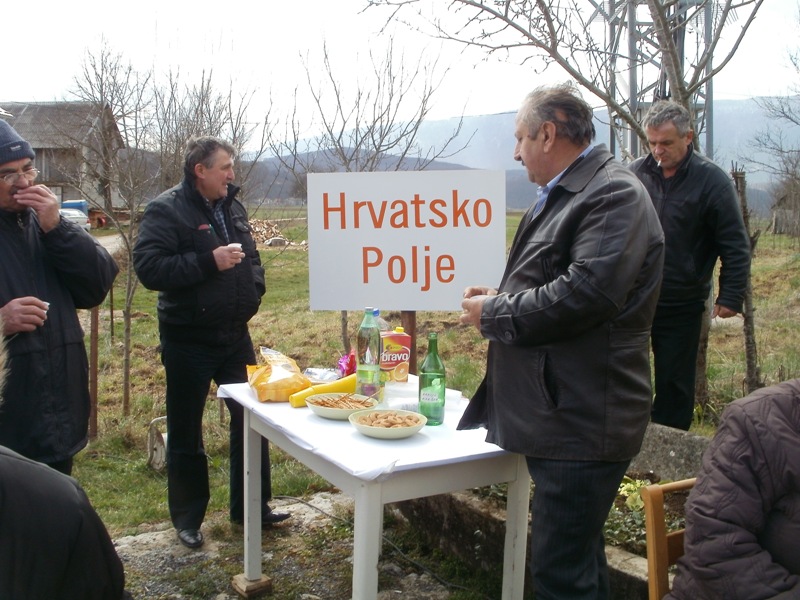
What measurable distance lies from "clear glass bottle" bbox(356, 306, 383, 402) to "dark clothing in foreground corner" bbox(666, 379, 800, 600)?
141 cm

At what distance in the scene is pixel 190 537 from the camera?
3811 mm

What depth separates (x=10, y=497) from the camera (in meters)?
1.33

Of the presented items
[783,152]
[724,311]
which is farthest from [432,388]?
[783,152]

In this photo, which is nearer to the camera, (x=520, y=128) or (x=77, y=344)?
(x=520, y=128)

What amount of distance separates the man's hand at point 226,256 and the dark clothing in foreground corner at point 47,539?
7.00ft

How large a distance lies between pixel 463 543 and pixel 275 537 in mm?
1037

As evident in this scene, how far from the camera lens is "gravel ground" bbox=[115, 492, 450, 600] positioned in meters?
3.36

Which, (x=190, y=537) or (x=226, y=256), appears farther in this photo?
(x=190, y=537)

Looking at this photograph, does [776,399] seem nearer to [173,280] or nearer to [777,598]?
[777,598]

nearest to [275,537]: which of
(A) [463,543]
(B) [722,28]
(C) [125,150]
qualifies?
(A) [463,543]

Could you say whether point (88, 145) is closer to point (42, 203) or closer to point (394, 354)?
point (42, 203)

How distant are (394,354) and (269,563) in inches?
49.3

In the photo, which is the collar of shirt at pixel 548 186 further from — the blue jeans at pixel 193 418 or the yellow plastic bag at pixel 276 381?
the blue jeans at pixel 193 418

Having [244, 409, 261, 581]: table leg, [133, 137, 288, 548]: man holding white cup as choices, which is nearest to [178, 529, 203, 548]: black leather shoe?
[133, 137, 288, 548]: man holding white cup
